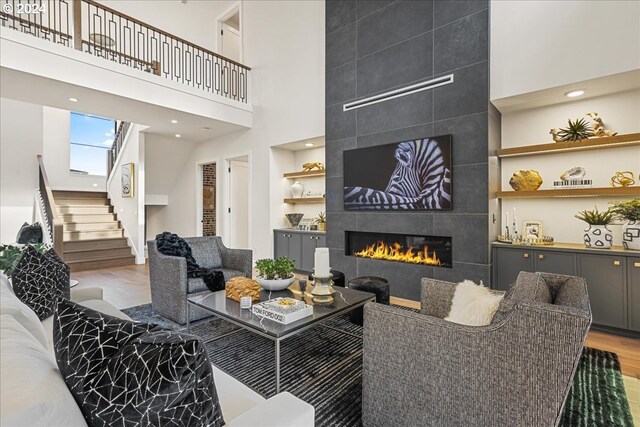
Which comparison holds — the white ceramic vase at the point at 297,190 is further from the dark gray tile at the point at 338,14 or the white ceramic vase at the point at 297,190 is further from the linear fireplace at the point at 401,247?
the dark gray tile at the point at 338,14

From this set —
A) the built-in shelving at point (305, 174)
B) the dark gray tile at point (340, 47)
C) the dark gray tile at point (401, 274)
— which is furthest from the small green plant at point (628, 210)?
the built-in shelving at point (305, 174)

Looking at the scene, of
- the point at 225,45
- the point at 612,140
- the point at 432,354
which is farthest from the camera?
the point at 225,45

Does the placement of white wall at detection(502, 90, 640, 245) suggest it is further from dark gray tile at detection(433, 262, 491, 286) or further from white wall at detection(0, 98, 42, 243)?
white wall at detection(0, 98, 42, 243)

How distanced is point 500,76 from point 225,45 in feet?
20.4

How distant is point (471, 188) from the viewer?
3416 millimetres

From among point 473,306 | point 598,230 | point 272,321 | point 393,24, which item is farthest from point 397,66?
point 272,321

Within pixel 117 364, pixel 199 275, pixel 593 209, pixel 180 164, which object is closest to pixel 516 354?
pixel 117 364

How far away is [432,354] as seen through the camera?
1.35 m

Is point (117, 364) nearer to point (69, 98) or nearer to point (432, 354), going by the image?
point (432, 354)

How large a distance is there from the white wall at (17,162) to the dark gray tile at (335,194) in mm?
5715

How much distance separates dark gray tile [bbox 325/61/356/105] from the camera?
4.42 meters

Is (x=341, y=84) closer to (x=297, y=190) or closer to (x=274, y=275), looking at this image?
(x=297, y=190)

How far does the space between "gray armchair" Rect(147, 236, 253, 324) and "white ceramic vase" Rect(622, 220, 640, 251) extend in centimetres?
366

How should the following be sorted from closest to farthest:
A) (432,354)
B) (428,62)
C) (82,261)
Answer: (432,354), (428,62), (82,261)
